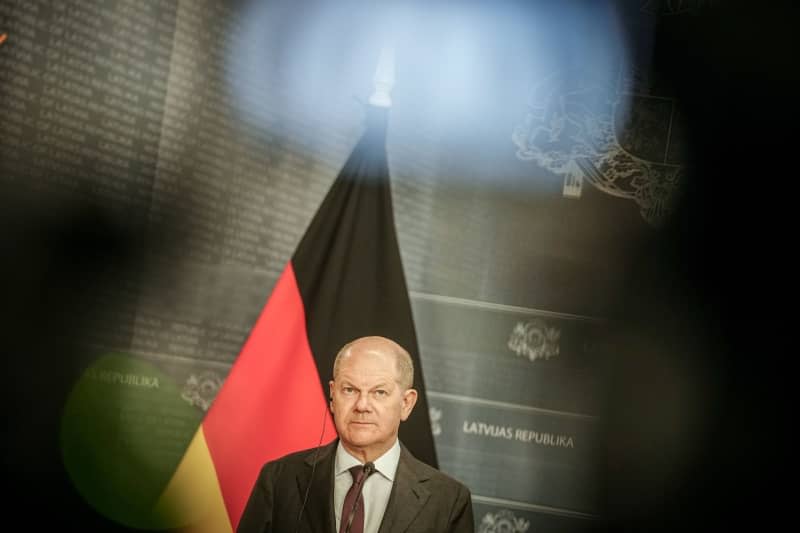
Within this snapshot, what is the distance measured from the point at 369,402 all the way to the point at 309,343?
35cm

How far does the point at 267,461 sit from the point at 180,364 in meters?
0.42

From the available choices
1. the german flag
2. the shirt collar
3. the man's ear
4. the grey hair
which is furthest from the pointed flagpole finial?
the shirt collar

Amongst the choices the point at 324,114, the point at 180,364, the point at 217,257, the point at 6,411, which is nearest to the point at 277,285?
the point at 217,257

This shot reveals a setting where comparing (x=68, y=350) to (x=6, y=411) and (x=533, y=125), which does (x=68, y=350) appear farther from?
(x=533, y=125)

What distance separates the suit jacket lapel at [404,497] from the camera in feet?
8.26

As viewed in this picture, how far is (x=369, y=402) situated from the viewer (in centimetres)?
255

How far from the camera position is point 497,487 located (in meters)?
2.78

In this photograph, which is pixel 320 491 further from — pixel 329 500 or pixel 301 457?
pixel 301 457

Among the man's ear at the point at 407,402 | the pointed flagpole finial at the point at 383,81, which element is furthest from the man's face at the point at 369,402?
the pointed flagpole finial at the point at 383,81

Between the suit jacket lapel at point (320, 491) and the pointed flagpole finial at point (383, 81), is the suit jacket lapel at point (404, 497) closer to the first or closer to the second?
the suit jacket lapel at point (320, 491)

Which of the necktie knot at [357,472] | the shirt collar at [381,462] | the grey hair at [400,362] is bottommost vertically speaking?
the necktie knot at [357,472]

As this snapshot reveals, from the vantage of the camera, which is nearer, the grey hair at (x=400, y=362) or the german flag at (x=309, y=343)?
the grey hair at (x=400, y=362)

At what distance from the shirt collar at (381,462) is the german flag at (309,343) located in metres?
0.14

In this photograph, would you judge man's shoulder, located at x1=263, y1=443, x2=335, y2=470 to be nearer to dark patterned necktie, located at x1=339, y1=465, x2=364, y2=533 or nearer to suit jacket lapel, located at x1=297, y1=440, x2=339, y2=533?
suit jacket lapel, located at x1=297, y1=440, x2=339, y2=533
